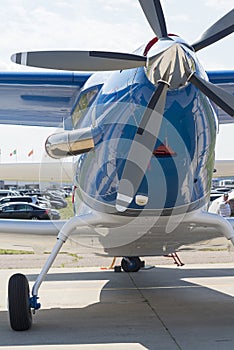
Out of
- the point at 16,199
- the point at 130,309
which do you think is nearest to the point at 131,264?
the point at 130,309

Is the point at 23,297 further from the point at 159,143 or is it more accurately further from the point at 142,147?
the point at 159,143

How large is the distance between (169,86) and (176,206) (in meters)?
1.39

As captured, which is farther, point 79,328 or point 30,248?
point 30,248

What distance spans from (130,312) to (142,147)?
2.73 meters

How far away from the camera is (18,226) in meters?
7.76

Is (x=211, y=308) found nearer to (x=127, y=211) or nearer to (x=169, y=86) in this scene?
(x=127, y=211)

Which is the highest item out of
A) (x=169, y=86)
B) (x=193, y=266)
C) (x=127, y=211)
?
(x=169, y=86)

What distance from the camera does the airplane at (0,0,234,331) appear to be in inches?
238

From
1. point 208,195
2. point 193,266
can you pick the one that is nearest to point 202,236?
point 208,195

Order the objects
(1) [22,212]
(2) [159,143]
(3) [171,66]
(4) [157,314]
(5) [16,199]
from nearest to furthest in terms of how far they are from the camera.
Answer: (3) [171,66], (2) [159,143], (4) [157,314], (1) [22,212], (5) [16,199]

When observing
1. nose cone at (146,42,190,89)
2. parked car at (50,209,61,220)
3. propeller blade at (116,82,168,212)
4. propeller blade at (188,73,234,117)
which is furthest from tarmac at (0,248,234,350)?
nose cone at (146,42,190,89)

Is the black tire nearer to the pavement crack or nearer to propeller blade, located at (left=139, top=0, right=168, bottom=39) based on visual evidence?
the pavement crack

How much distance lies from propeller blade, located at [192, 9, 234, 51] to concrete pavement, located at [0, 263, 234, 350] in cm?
311

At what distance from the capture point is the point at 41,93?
32.4ft
